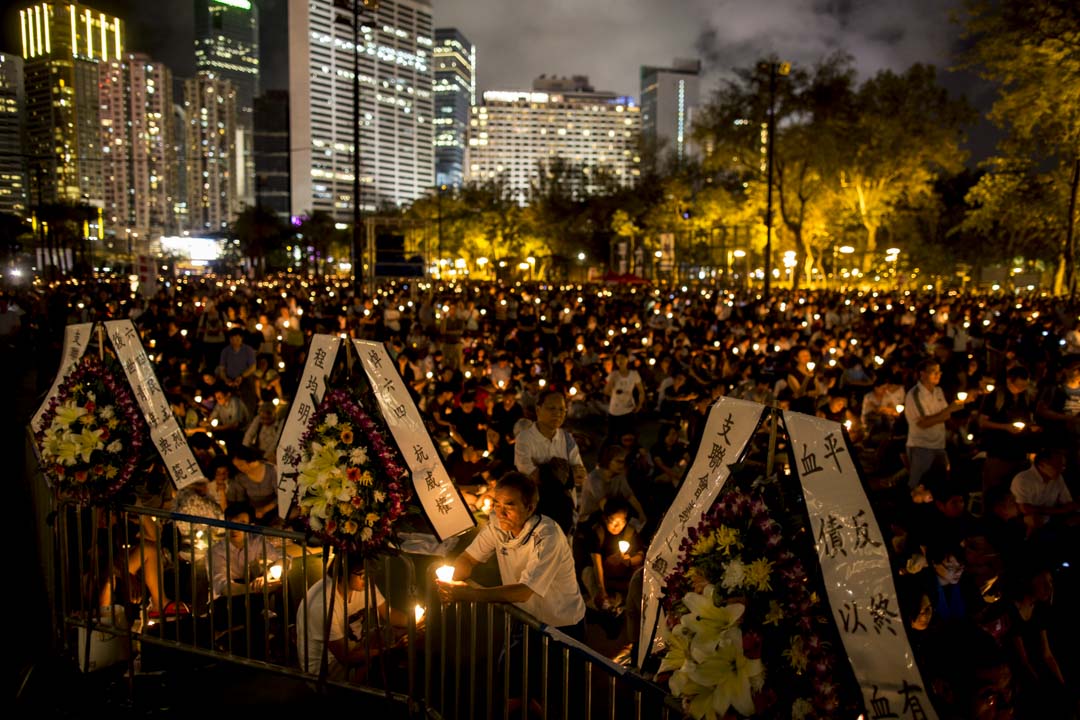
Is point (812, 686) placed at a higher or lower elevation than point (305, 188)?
lower

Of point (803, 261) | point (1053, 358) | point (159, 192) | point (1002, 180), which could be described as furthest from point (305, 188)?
point (1053, 358)

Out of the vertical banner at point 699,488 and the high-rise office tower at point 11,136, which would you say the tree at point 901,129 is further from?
the vertical banner at point 699,488

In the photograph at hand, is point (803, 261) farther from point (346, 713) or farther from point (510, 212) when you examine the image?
point (346, 713)

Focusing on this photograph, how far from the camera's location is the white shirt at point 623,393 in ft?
35.8

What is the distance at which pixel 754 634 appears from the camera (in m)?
2.65

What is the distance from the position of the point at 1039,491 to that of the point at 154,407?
6.94 meters

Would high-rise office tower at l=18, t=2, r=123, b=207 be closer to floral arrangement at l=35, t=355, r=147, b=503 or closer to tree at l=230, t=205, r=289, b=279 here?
tree at l=230, t=205, r=289, b=279

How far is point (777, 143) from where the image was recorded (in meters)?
46.1

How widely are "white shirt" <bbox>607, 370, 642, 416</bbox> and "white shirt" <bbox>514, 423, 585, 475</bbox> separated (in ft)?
14.6

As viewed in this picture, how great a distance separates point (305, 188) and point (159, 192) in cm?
6337

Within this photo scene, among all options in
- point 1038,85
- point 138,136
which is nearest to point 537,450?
point 1038,85

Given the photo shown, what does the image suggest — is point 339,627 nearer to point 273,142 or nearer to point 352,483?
point 352,483

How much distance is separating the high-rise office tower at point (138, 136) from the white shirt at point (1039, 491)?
612 ft

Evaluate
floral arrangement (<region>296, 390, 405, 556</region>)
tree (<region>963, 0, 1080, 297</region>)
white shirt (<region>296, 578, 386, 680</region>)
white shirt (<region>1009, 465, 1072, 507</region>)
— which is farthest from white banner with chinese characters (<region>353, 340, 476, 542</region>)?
tree (<region>963, 0, 1080, 297</region>)
